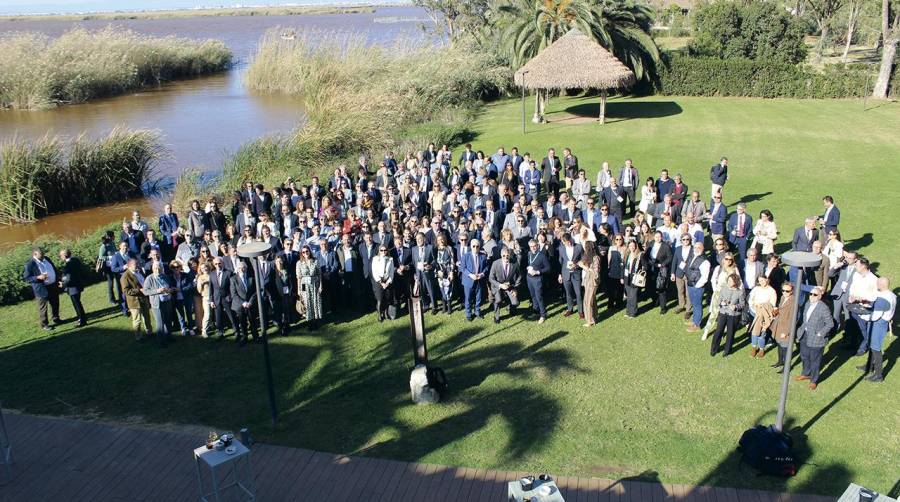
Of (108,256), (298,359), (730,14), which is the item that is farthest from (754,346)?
(730,14)

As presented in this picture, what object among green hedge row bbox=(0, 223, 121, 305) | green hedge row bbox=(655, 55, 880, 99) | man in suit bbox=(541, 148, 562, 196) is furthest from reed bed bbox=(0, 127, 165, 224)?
green hedge row bbox=(655, 55, 880, 99)

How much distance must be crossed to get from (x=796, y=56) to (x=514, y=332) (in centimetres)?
3740

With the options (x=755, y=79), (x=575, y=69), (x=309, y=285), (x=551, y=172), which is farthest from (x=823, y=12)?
(x=309, y=285)

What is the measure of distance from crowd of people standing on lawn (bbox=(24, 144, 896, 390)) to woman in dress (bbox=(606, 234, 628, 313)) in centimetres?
3

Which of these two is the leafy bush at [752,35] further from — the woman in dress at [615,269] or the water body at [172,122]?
the woman in dress at [615,269]

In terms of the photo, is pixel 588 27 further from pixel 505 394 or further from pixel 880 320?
pixel 505 394

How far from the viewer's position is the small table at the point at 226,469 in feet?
24.1

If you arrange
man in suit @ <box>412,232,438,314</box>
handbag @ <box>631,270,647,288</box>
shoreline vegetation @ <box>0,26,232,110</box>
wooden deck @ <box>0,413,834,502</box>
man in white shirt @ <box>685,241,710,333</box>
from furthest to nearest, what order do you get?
1. shoreline vegetation @ <box>0,26,232,110</box>
2. man in suit @ <box>412,232,438,314</box>
3. handbag @ <box>631,270,647,288</box>
4. man in white shirt @ <box>685,241,710,333</box>
5. wooden deck @ <box>0,413,834,502</box>

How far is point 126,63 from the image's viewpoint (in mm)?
46469

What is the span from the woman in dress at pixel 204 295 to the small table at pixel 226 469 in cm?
401

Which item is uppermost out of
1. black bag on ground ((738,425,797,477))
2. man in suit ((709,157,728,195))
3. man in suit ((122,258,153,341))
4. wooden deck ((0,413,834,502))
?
man in suit ((709,157,728,195))

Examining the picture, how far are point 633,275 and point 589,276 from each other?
789 millimetres

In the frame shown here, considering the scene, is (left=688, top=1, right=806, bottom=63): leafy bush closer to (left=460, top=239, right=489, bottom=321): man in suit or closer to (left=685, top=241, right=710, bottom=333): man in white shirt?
(left=685, top=241, right=710, bottom=333): man in white shirt

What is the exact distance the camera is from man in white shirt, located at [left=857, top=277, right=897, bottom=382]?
976 cm
